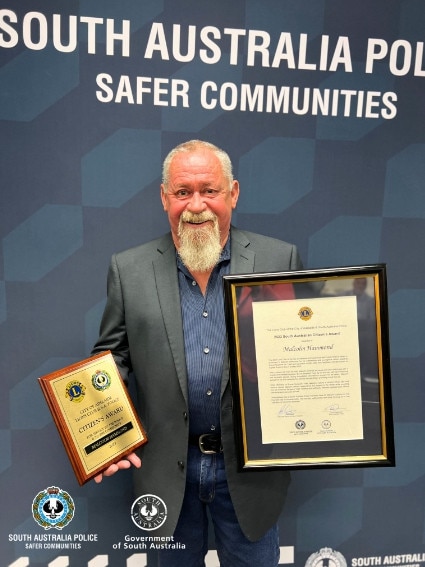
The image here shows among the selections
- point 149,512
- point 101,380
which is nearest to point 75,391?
point 101,380

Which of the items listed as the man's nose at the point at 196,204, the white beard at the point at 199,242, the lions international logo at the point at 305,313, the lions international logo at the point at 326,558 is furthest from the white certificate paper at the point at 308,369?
the lions international logo at the point at 326,558

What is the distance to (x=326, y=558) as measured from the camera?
2096 millimetres

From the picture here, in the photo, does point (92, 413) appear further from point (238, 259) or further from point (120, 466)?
point (238, 259)

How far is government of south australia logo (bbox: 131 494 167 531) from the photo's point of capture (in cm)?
157

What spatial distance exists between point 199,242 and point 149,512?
0.96 metres

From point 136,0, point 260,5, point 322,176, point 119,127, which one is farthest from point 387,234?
point 136,0

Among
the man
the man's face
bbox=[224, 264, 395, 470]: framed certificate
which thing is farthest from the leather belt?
the man's face

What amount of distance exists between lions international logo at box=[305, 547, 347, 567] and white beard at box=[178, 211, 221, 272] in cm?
150

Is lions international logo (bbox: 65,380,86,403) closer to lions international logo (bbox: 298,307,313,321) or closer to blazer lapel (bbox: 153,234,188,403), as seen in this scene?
blazer lapel (bbox: 153,234,188,403)

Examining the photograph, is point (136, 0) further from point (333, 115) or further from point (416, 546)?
point (416, 546)

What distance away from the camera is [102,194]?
1.74 m

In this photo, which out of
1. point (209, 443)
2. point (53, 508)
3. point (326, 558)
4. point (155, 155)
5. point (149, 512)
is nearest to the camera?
point (209, 443)

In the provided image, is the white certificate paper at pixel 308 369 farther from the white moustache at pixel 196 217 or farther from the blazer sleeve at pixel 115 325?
the blazer sleeve at pixel 115 325

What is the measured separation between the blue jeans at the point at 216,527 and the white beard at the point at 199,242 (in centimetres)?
62
